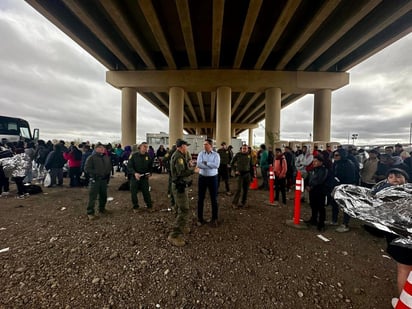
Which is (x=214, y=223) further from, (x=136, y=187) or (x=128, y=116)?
(x=128, y=116)

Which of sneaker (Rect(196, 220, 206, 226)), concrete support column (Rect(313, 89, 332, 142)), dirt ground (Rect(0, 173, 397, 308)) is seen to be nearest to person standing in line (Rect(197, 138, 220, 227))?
sneaker (Rect(196, 220, 206, 226))

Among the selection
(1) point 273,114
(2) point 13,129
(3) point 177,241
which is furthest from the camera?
(1) point 273,114

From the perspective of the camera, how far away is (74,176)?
815cm

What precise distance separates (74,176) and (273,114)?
15.4 m

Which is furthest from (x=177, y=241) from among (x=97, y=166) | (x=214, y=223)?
(x=97, y=166)

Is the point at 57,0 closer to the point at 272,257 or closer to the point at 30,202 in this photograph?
the point at 30,202

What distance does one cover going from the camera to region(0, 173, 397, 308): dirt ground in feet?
7.21

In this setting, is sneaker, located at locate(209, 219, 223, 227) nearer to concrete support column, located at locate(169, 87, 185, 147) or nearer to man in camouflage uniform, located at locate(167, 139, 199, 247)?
man in camouflage uniform, located at locate(167, 139, 199, 247)

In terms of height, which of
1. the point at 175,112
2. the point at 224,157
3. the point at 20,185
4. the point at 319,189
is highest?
the point at 175,112

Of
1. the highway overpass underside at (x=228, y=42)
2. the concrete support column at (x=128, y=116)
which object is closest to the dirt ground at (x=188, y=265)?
the highway overpass underside at (x=228, y=42)

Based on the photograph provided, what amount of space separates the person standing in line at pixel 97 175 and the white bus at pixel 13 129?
16.1m

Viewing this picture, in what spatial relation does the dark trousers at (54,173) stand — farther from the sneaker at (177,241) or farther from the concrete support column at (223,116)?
the concrete support column at (223,116)

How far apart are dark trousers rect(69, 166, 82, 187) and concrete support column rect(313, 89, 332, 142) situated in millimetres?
18566

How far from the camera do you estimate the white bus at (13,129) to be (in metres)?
14.8
